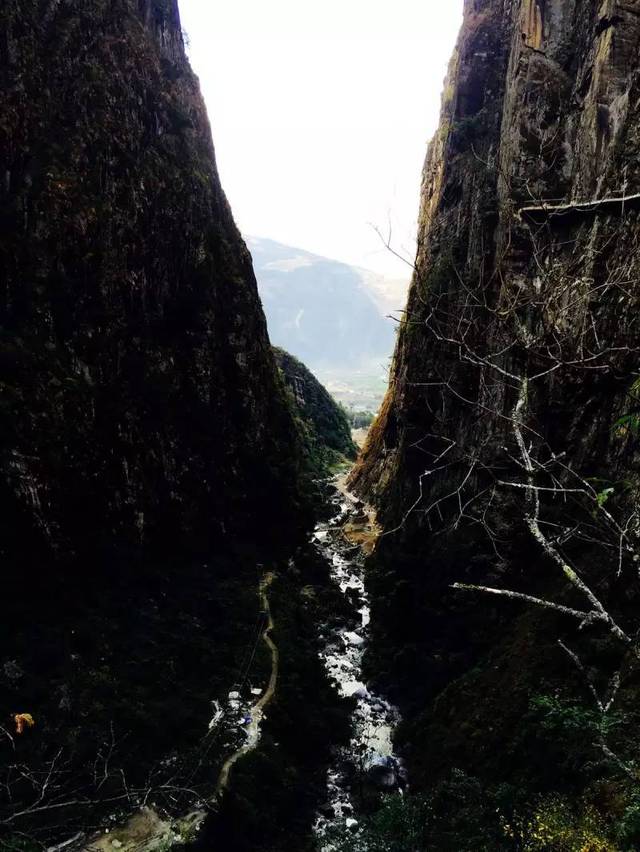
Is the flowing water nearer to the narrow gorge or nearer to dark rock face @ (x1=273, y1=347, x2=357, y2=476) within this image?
the narrow gorge

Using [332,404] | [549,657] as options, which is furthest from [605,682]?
[332,404]

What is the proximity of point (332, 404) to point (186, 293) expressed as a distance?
66.2 m

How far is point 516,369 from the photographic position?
77.9 ft

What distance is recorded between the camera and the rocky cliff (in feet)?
65.8

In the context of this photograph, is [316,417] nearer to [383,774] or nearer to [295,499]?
[295,499]

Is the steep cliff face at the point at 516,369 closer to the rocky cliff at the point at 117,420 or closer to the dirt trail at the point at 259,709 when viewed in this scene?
the dirt trail at the point at 259,709

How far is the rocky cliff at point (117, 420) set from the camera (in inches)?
789

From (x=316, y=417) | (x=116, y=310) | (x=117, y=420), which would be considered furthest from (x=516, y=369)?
(x=316, y=417)

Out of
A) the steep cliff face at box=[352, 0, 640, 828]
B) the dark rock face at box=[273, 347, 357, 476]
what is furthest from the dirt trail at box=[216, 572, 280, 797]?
the dark rock face at box=[273, 347, 357, 476]

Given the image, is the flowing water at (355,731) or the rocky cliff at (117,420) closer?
the flowing water at (355,731)

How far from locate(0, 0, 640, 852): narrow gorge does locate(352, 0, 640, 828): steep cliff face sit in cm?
17

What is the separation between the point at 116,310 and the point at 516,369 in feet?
71.6

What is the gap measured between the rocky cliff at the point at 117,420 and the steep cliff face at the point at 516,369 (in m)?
9.63

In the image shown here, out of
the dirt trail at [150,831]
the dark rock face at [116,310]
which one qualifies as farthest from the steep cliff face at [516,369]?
the dark rock face at [116,310]
